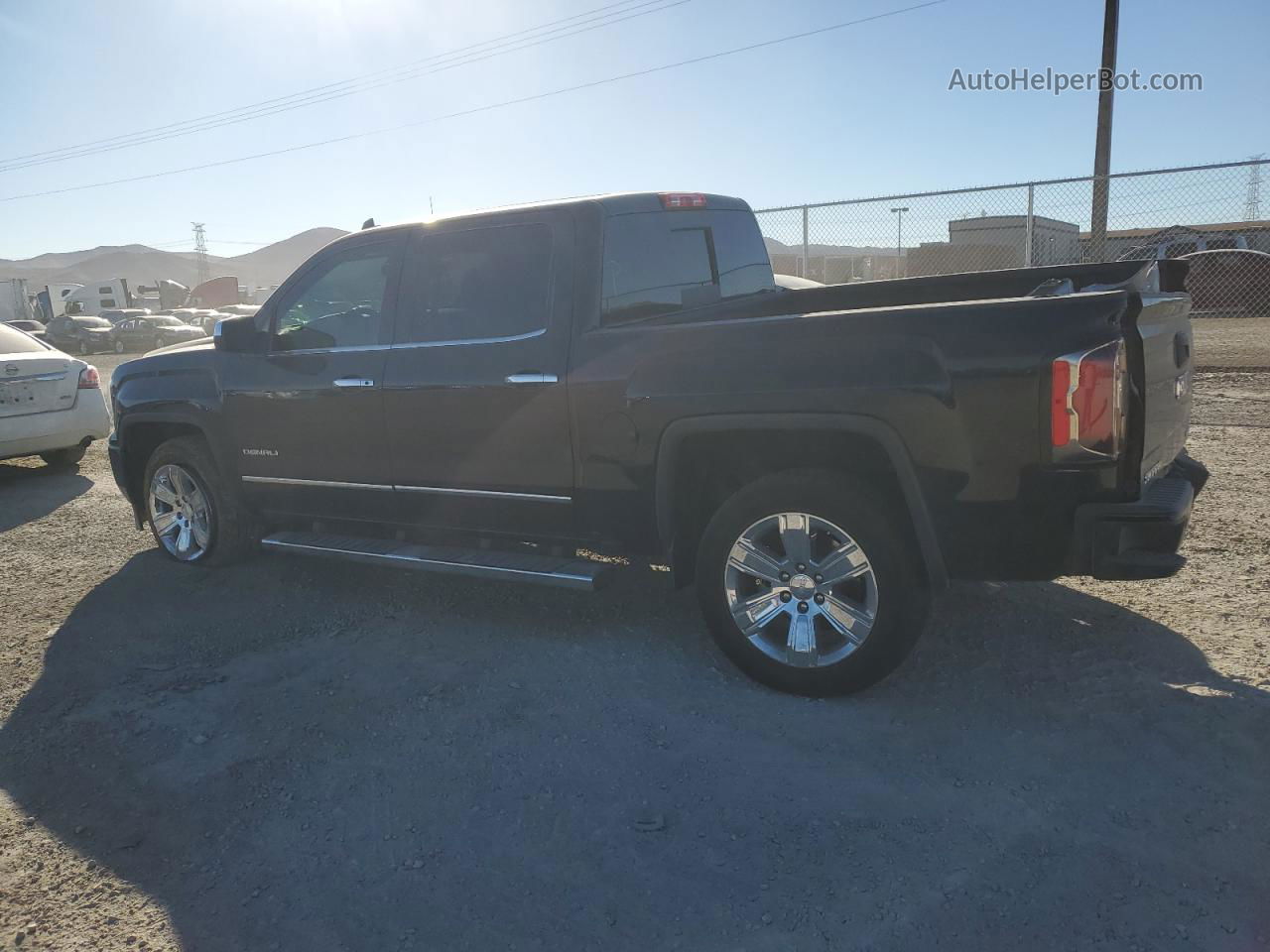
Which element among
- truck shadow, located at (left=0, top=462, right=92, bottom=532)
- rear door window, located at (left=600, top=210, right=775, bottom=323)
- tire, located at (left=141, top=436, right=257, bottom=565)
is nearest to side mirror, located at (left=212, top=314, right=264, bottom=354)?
tire, located at (left=141, top=436, right=257, bottom=565)

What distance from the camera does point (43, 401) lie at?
28.1 ft

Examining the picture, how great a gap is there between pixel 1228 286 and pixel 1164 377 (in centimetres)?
1884

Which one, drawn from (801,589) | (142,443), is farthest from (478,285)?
(142,443)

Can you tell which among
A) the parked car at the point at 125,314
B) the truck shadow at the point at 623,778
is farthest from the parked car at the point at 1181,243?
the parked car at the point at 125,314

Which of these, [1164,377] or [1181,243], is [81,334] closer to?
[1181,243]

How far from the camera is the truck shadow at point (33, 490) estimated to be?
754 centimetres

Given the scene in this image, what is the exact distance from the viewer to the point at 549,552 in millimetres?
4457

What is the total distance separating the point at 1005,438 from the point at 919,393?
1.03ft

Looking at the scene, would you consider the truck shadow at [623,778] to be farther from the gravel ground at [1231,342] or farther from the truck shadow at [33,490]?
the gravel ground at [1231,342]

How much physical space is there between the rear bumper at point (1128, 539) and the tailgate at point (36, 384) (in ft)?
28.3

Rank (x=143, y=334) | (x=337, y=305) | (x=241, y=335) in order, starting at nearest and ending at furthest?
(x=337, y=305)
(x=241, y=335)
(x=143, y=334)

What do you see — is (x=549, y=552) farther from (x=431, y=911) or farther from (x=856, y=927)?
(x=856, y=927)

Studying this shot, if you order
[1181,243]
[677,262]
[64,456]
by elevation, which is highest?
[677,262]

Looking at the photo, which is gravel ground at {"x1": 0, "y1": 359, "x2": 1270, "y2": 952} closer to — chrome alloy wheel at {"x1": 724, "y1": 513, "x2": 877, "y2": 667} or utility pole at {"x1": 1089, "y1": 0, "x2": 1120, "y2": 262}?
chrome alloy wheel at {"x1": 724, "y1": 513, "x2": 877, "y2": 667}
